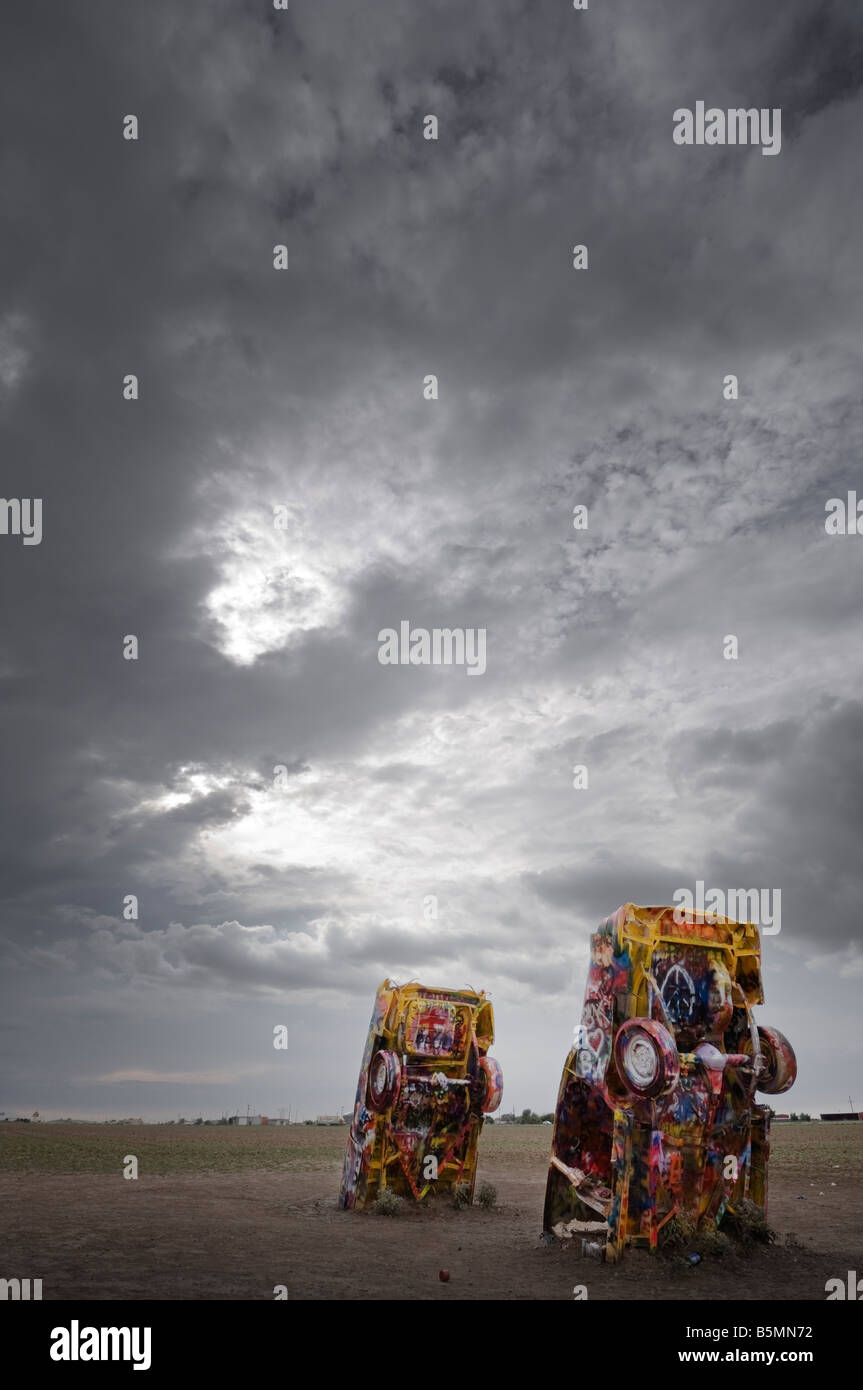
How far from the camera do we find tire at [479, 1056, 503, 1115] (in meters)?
22.5

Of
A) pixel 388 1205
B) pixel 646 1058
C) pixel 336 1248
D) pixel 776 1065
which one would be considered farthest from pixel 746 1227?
pixel 388 1205

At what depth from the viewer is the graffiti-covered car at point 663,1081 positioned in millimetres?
14273

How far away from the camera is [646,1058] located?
13.6 meters

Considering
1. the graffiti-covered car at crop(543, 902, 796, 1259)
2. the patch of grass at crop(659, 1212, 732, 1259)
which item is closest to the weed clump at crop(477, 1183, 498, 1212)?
the graffiti-covered car at crop(543, 902, 796, 1259)

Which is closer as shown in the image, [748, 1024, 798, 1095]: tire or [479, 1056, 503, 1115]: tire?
[748, 1024, 798, 1095]: tire

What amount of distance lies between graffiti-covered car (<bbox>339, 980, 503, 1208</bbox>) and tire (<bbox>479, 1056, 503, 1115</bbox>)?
0.08 feet

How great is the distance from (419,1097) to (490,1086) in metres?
2.14

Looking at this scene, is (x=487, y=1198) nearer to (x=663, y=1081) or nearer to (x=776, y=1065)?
(x=776, y=1065)

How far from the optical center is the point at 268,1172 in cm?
3469

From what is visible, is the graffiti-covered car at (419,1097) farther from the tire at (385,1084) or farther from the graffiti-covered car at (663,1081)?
the graffiti-covered car at (663,1081)

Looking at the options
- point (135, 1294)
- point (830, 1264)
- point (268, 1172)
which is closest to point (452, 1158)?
point (830, 1264)

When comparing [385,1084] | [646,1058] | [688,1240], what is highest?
[646,1058]

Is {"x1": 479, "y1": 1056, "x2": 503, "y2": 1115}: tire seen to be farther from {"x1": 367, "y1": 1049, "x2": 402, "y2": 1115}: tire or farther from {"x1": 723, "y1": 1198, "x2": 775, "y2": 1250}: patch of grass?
{"x1": 723, "y1": 1198, "x2": 775, "y2": 1250}: patch of grass

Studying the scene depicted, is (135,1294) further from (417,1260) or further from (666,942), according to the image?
(666,942)
